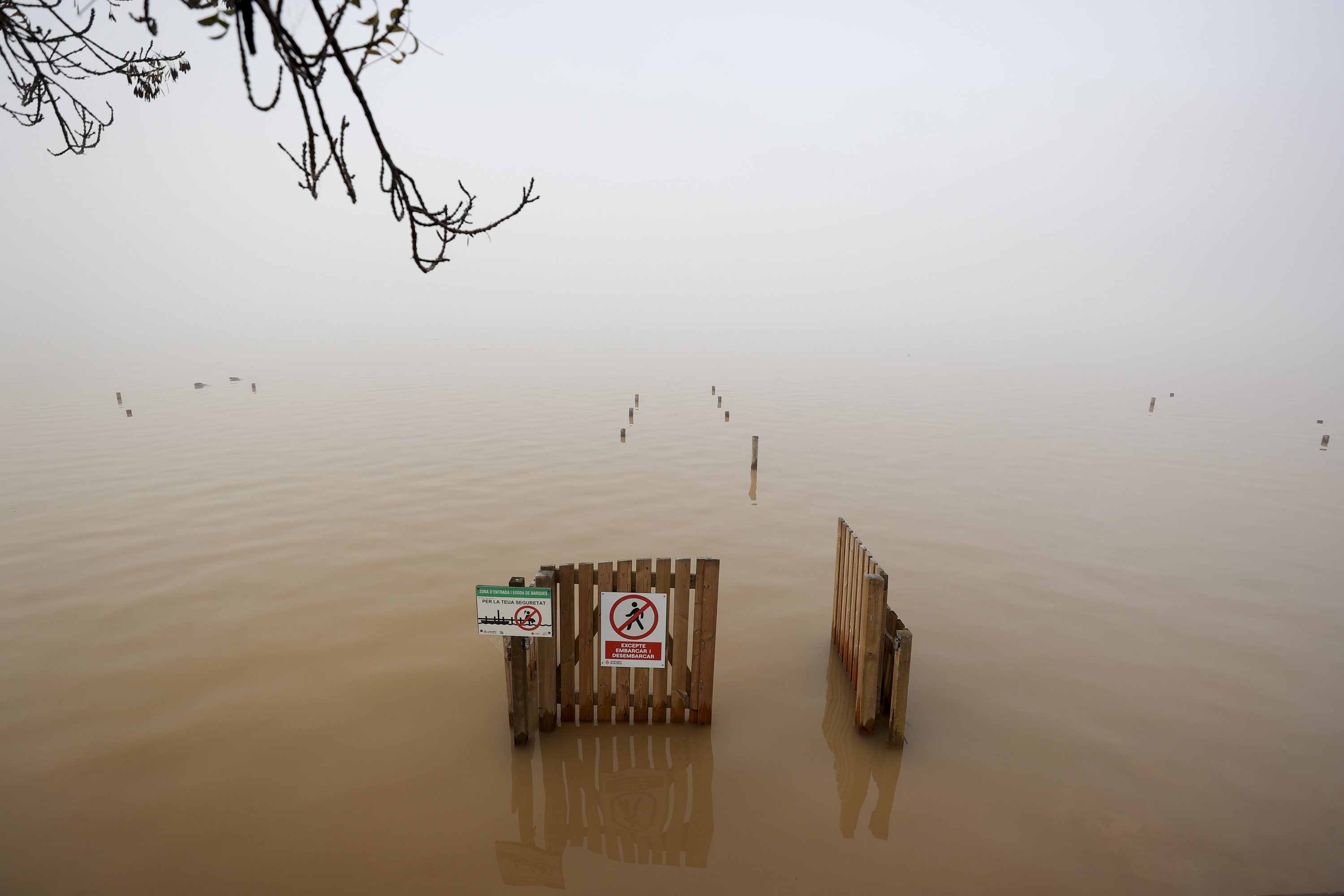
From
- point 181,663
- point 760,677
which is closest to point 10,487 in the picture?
point 181,663

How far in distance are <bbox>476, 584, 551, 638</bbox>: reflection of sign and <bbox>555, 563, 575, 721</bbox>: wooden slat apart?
0.28 meters

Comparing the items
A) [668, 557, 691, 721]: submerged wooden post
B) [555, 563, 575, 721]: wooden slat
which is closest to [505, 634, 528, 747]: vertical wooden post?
[555, 563, 575, 721]: wooden slat

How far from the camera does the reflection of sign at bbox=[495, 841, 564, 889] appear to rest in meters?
4.58

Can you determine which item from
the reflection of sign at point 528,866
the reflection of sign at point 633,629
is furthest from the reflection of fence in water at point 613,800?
the reflection of sign at point 633,629

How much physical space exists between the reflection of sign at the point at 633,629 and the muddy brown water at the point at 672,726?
857mm

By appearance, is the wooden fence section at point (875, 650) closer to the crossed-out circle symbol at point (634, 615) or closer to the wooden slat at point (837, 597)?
the wooden slat at point (837, 597)

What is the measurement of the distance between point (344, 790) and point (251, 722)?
1.53 m

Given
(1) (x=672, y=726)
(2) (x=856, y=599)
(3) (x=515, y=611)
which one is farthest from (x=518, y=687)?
(2) (x=856, y=599)

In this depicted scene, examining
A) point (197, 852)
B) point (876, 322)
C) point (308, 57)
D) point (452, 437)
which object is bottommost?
point (197, 852)

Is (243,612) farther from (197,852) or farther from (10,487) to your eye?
(10,487)

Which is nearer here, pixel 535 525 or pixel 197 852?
pixel 197 852

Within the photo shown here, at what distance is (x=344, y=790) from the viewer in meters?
5.33

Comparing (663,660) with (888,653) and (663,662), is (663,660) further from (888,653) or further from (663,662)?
(888,653)

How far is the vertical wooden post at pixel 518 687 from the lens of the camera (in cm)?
538
